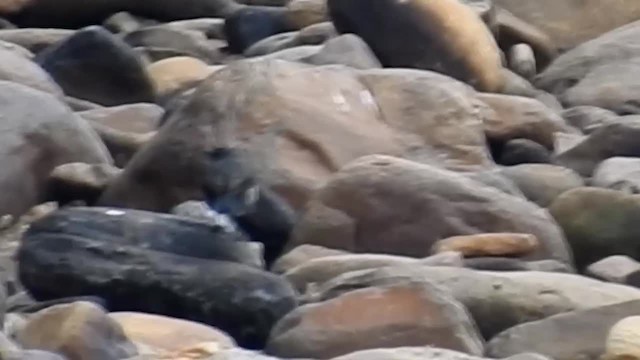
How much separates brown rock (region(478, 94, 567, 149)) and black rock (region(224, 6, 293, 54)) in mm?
1729

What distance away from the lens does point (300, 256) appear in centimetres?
338

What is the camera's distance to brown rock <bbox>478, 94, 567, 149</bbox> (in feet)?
15.2

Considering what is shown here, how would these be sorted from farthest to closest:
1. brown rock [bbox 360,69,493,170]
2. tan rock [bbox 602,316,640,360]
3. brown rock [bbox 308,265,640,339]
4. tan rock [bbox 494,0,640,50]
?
tan rock [bbox 494,0,640,50], brown rock [bbox 360,69,493,170], brown rock [bbox 308,265,640,339], tan rock [bbox 602,316,640,360]

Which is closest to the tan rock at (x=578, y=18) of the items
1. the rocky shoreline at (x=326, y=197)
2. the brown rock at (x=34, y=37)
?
the rocky shoreline at (x=326, y=197)

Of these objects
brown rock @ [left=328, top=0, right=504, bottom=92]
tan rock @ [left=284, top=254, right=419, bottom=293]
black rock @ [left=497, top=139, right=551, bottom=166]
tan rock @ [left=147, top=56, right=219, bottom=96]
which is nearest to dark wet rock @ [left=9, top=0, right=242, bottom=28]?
tan rock @ [left=147, top=56, right=219, bottom=96]

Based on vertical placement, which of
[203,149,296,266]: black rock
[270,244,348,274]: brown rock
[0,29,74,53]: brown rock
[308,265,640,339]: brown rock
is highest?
[308,265,640,339]: brown rock

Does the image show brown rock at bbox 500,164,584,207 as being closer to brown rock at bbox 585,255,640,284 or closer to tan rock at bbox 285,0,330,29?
brown rock at bbox 585,255,640,284

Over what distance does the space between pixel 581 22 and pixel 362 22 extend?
4.99 feet

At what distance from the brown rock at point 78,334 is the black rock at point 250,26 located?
3813 millimetres

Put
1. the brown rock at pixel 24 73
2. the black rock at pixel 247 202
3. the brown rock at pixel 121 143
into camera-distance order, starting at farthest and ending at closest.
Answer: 1. the brown rock at pixel 24 73
2. the brown rock at pixel 121 143
3. the black rock at pixel 247 202

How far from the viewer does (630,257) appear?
3.45 meters

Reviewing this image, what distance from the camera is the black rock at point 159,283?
2.86 meters

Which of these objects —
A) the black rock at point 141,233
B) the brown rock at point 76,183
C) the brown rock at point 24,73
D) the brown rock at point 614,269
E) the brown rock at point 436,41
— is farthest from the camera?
the brown rock at point 436,41

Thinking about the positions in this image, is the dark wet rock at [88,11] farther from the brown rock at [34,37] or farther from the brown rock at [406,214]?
the brown rock at [406,214]
